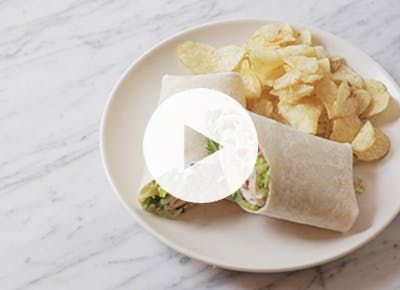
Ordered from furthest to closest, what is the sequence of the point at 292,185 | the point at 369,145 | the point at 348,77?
the point at 348,77, the point at 369,145, the point at 292,185

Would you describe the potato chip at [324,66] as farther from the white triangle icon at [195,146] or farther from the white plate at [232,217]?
the white triangle icon at [195,146]

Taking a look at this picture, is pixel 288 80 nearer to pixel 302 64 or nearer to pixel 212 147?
pixel 302 64

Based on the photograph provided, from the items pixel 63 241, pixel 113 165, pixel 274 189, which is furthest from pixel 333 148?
pixel 63 241

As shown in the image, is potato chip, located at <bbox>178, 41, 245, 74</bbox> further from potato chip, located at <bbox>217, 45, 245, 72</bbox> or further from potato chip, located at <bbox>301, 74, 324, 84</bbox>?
potato chip, located at <bbox>301, 74, 324, 84</bbox>

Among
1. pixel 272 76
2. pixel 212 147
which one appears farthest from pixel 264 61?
pixel 212 147

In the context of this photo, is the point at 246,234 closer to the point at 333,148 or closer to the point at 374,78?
the point at 333,148

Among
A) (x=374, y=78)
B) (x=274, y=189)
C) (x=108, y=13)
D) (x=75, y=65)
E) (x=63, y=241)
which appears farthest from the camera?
(x=108, y=13)
